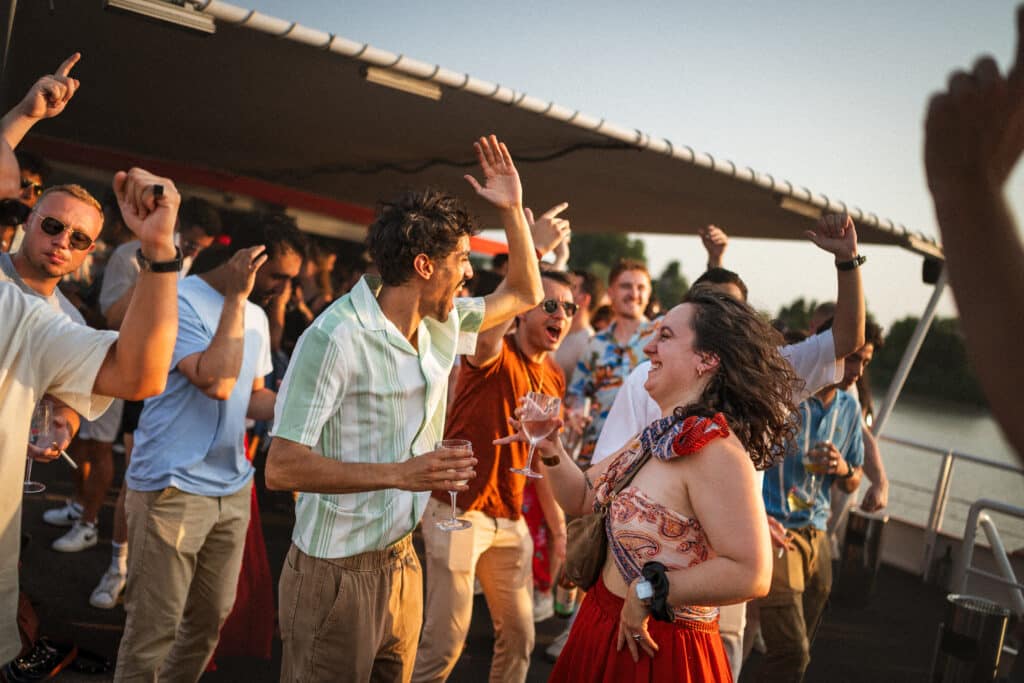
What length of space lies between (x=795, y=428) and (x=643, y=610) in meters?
0.80

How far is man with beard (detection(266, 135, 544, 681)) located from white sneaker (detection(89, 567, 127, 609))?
8.91ft

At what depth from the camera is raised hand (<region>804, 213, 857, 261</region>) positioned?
353 cm

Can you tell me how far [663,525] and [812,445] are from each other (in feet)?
7.95

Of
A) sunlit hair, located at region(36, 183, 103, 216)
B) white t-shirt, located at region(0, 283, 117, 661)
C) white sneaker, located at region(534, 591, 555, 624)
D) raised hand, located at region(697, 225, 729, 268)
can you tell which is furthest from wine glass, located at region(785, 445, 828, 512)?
sunlit hair, located at region(36, 183, 103, 216)

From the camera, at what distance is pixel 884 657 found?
19.4 ft

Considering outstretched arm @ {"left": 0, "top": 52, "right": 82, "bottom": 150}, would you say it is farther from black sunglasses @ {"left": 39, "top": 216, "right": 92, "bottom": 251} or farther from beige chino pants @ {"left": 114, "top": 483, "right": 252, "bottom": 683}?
beige chino pants @ {"left": 114, "top": 483, "right": 252, "bottom": 683}

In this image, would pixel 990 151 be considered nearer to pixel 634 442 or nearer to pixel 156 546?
pixel 634 442

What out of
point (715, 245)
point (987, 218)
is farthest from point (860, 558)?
point (987, 218)

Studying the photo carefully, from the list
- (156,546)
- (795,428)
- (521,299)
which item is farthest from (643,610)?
(156,546)

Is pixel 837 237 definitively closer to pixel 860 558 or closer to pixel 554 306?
pixel 554 306

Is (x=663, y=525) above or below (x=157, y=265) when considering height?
below

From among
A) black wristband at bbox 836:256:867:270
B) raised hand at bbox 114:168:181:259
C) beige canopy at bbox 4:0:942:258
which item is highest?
beige canopy at bbox 4:0:942:258

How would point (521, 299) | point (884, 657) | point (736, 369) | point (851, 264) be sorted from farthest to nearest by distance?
point (884, 657), point (851, 264), point (521, 299), point (736, 369)

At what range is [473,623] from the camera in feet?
17.8
